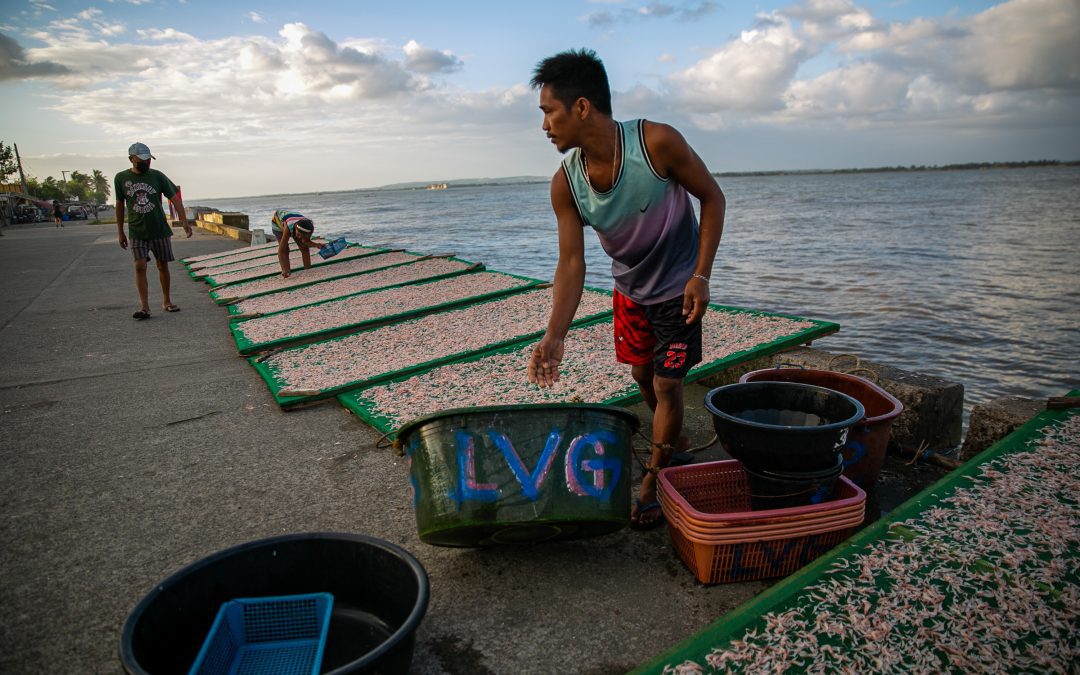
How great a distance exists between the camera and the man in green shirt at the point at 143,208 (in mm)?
6594

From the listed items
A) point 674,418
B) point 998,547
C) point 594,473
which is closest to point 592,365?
point 674,418

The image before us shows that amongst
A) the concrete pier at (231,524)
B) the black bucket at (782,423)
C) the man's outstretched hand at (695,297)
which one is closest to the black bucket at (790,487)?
the black bucket at (782,423)

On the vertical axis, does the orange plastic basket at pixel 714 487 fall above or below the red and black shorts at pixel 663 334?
below

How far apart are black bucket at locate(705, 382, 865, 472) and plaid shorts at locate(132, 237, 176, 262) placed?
6.61 m

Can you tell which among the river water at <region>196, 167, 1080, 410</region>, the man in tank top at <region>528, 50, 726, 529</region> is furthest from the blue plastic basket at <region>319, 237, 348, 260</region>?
the man in tank top at <region>528, 50, 726, 529</region>

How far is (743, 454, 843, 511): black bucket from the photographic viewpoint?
2256mm

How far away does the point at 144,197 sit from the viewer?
6703 millimetres

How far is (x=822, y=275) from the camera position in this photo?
12.9 m

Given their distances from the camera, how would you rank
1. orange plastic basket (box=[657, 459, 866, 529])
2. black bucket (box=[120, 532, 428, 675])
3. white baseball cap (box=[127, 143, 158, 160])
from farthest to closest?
white baseball cap (box=[127, 143, 158, 160]), orange plastic basket (box=[657, 459, 866, 529]), black bucket (box=[120, 532, 428, 675])

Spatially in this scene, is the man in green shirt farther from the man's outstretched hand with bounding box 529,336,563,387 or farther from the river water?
the river water

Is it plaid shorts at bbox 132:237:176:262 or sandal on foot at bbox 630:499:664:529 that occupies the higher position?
plaid shorts at bbox 132:237:176:262

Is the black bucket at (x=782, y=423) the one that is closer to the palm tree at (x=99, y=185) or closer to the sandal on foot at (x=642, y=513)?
the sandal on foot at (x=642, y=513)

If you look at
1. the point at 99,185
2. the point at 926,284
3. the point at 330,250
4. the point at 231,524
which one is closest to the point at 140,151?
the point at 330,250

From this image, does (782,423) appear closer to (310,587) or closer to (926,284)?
(310,587)
